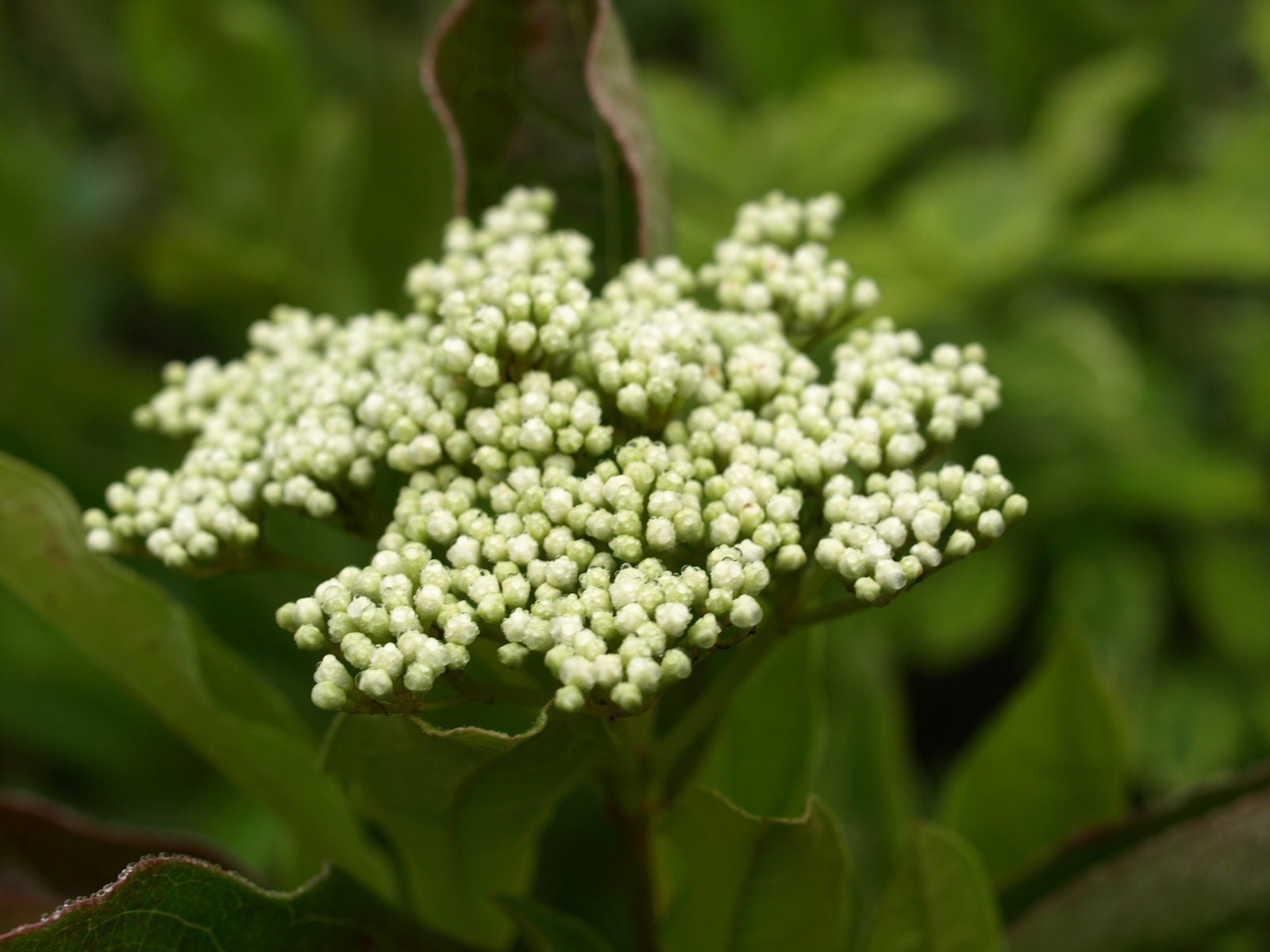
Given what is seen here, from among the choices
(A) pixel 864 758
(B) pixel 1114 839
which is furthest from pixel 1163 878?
(A) pixel 864 758

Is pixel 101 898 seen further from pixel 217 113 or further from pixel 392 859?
pixel 217 113

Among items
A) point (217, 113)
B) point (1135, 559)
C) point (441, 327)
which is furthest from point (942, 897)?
point (217, 113)

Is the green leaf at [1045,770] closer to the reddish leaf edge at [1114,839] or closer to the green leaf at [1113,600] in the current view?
the reddish leaf edge at [1114,839]

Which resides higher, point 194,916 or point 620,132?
point 620,132

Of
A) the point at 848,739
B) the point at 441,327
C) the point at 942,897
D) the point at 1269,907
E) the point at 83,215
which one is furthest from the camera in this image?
the point at 83,215

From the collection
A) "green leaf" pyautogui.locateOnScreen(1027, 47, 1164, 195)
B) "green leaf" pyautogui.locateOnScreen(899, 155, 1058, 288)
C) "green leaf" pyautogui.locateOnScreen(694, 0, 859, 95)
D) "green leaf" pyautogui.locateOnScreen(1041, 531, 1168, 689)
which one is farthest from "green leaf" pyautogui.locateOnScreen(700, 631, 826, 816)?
"green leaf" pyautogui.locateOnScreen(694, 0, 859, 95)

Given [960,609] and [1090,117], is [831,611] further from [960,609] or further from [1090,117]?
[1090,117]
